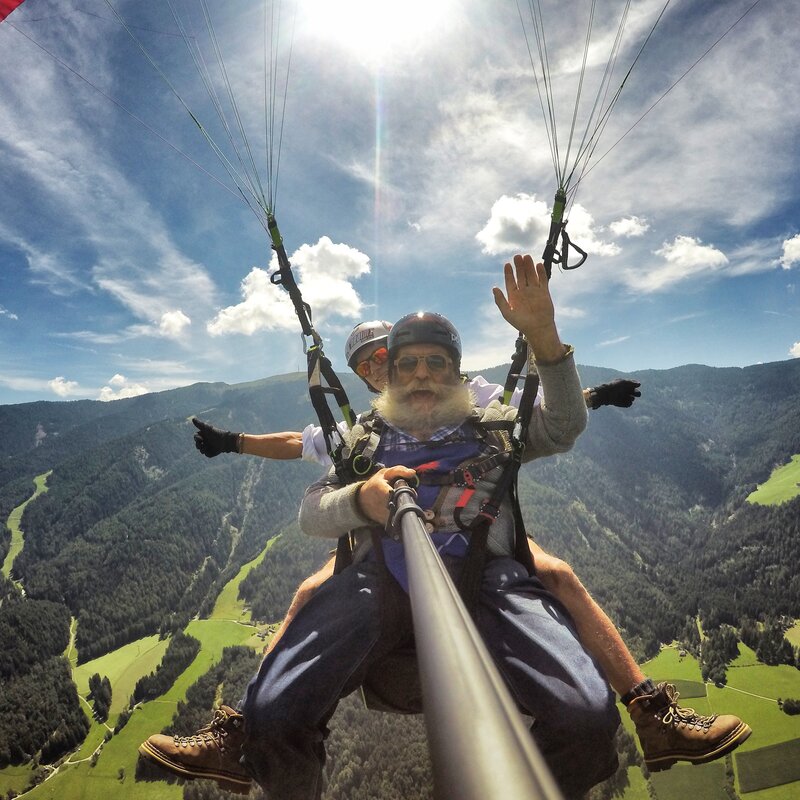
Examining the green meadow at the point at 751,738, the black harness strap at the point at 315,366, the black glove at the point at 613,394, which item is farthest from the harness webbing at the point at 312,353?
the green meadow at the point at 751,738

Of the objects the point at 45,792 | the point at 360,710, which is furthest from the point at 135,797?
the point at 360,710

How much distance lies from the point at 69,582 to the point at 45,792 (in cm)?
9241

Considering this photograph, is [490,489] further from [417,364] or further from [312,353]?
[312,353]

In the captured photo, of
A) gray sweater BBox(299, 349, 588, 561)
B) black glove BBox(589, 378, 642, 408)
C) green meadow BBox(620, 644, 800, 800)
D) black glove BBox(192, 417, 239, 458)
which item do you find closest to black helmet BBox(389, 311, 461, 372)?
gray sweater BBox(299, 349, 588, 561)

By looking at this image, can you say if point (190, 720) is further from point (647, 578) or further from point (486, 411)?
point (647, 578)

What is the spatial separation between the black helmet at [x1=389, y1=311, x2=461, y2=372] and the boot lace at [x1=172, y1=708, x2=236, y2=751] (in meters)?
3.07

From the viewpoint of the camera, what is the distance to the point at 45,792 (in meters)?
89.8

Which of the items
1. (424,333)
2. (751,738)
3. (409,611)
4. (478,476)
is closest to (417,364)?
(424,333)

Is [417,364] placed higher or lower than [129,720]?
higher

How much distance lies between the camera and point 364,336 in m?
6.88

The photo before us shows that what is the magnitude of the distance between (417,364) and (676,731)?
3.31 meters

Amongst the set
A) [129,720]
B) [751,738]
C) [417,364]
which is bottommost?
[751,738]

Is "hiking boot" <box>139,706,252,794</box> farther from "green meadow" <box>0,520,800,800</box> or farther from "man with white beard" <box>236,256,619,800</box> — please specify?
"green meadow" <box>0,520,800,800</box>

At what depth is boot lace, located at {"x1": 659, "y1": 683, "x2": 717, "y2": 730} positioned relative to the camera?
319 cm
